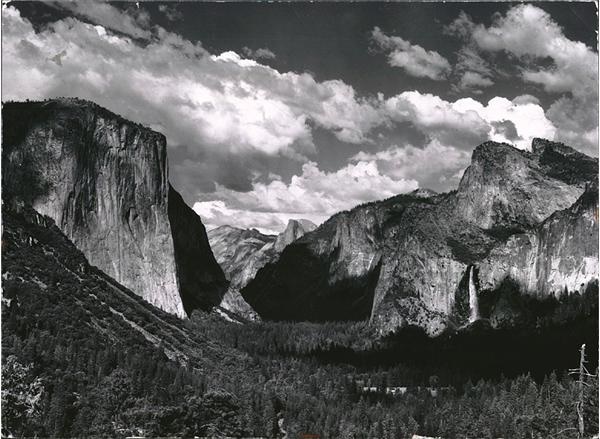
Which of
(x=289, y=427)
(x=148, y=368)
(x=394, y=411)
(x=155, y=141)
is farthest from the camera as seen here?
(x=155, y=141)

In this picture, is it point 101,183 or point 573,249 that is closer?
point 101,183

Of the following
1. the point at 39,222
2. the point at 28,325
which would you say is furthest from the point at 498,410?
the point at 39,222

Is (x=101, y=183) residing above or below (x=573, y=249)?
below

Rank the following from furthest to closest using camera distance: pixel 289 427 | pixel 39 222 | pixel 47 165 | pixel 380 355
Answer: pixel 380 355
pixel 47 165
pixel 39 222
pixel 289 427

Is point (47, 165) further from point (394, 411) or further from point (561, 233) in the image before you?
point (561, 233)

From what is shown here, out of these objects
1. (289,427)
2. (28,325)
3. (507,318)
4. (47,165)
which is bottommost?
(289,427)

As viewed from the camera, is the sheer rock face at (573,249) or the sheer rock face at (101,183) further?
the sheer rock face at (573,249)

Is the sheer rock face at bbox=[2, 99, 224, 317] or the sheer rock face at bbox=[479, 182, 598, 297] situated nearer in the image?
the sheer rock face at bbox=[2, 99, 224, 317]

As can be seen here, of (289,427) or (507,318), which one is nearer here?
(289,427)
